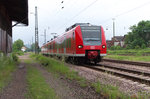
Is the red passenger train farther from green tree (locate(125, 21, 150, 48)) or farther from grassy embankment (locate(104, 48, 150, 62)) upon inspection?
green tree (locate(125, 21, 150, 48))

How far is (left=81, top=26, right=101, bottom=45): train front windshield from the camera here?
14175 mm

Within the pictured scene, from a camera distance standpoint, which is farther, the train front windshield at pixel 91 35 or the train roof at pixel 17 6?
the train roof at pixel 17 6

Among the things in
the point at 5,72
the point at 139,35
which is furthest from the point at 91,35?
the point at 139,35

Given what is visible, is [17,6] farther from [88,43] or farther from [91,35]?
[88,43]

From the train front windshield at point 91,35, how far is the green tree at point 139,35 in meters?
62.2

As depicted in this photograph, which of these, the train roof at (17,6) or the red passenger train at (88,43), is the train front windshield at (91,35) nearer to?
the red passenger train at (88,43)

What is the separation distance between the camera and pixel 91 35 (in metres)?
Result: 14.5

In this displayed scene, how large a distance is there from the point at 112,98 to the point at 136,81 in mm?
Result: 3427

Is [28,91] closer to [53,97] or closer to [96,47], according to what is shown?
[53,97]

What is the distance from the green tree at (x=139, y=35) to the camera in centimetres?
7438

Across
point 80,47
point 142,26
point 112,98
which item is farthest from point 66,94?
point 142,26

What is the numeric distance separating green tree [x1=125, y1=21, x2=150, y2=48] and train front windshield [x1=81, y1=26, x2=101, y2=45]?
204 feet

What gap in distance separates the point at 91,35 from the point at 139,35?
6667 cm

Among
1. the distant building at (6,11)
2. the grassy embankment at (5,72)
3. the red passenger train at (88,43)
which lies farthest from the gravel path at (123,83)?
the distant building at (6,11)
